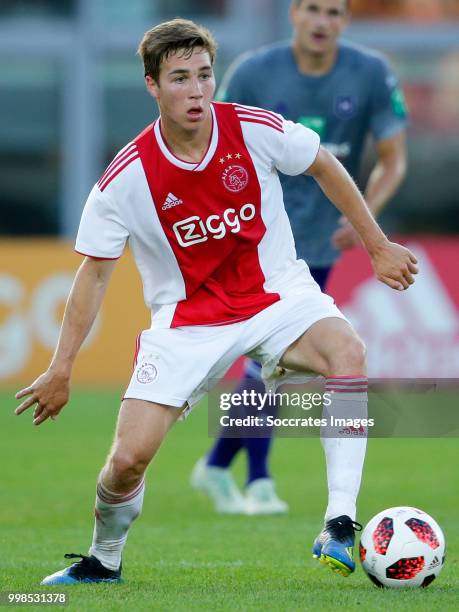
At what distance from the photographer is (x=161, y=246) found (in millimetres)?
5297

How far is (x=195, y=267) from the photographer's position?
532 cm

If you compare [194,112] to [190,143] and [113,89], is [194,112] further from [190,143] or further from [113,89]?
[113,89]

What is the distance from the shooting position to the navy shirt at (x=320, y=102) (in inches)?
287

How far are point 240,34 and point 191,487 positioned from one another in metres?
10.7

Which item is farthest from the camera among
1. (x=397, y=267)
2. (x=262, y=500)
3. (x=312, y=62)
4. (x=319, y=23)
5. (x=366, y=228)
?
(x=262, y=500)

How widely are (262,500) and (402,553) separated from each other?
102 inches

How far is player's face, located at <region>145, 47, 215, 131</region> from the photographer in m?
5.10

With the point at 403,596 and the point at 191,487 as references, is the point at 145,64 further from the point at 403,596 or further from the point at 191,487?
the point at 191,487

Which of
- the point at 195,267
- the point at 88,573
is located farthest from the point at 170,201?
the point at 88,573

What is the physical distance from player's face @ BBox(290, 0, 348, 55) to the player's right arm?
2.47m

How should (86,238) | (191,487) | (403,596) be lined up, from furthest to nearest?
(191,487)
(86,238)
(403,596)

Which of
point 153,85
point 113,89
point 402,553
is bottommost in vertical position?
point 402,553

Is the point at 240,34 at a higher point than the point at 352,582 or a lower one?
higher

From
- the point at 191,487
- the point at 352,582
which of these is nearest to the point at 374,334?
the point at 191,487
